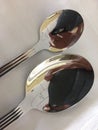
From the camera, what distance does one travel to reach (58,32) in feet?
1.26

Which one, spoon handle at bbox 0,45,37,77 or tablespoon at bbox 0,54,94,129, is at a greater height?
spoon handle at bbox 0,45,37,77

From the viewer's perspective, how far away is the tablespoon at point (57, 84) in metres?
0.34

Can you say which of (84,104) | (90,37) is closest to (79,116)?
(84,104)

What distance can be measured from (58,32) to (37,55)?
44mm

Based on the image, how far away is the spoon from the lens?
0.38 metres

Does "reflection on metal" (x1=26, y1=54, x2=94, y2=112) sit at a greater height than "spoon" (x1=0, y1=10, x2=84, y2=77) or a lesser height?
lesser

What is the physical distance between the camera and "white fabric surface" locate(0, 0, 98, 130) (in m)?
0.34

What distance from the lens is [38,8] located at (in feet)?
1.33

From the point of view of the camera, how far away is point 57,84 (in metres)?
0.36

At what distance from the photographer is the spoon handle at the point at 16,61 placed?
353 mm

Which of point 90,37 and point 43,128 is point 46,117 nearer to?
point 43,128

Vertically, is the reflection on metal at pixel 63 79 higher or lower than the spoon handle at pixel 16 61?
lower

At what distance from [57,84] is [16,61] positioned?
60 mm

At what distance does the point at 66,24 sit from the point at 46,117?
13 centimetres
